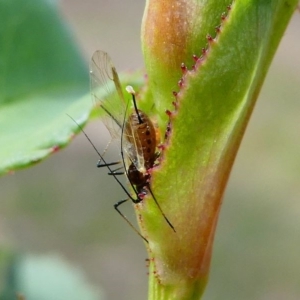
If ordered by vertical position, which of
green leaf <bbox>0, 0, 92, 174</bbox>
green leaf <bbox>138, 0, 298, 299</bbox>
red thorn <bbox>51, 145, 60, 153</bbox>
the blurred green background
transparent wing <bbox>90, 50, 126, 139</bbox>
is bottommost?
green leaf <bbox>138, 0, 298, 299</bbox>

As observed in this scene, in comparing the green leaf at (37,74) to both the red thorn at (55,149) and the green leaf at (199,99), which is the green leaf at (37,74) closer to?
the red thorn at (55,149)

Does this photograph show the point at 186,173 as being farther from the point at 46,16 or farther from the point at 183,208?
the point at 46,16

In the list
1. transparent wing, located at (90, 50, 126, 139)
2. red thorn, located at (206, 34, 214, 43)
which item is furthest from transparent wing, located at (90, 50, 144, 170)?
red thorn, located at (206, 34, 214, 43)

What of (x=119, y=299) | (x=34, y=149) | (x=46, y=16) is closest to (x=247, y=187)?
(x=119, y=299)

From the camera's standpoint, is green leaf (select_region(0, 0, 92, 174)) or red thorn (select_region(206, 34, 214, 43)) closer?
red thorn (select_region(206, 34, 214, 43))

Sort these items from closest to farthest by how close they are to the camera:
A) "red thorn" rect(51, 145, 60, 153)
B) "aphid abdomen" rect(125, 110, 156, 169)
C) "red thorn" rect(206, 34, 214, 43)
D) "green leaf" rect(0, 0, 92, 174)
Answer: "red thorn" rect(206, 34, 214, 43), "aphid abdomen" rect(125, 110, 156, 169), "red thorn" rect(51, 145, 60, 153), "green leaf" rect(0, 0, 92, 174)

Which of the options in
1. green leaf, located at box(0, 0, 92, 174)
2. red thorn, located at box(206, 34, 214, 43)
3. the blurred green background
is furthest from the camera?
the blurred green background

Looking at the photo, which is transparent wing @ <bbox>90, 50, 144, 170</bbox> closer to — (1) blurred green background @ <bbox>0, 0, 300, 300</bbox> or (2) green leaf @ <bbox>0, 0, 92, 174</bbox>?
(2) green leaf @ <bbox>0, 0, 92, 174</bbox>
